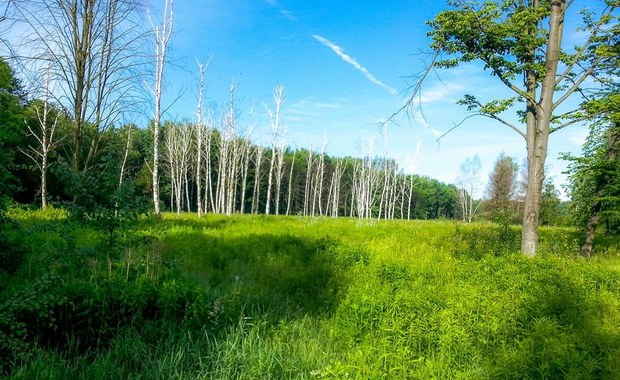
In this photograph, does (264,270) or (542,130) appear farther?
(542,130)

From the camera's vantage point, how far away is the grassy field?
3816mm

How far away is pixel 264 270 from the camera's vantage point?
25.9ft

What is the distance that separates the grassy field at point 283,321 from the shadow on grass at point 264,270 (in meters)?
0.05

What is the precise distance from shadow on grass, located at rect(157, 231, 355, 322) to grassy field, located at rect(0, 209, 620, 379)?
2.0 inches

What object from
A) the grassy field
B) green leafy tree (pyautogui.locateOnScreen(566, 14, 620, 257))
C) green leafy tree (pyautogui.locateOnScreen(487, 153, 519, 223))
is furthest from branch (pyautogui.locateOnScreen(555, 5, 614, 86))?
green leafy tree (pyautogui.locateOnScreen(487, 153, 519, 223))

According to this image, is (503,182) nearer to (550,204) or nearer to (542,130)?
(550,204)

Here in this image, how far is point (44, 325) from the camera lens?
413 centimetres

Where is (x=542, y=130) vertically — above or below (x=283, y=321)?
above

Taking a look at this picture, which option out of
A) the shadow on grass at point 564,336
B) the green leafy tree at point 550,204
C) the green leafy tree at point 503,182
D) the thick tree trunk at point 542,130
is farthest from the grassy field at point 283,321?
the green leafy tree at point 503,182

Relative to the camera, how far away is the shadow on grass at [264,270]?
18.8 feet

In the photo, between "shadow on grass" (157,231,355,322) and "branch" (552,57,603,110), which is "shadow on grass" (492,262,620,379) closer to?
"shadow on grass" (157,231,355,322)

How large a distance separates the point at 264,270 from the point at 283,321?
9.68 feet

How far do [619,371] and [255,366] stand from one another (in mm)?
3667

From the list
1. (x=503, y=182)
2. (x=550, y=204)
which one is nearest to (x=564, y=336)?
(x=550, y=204)
